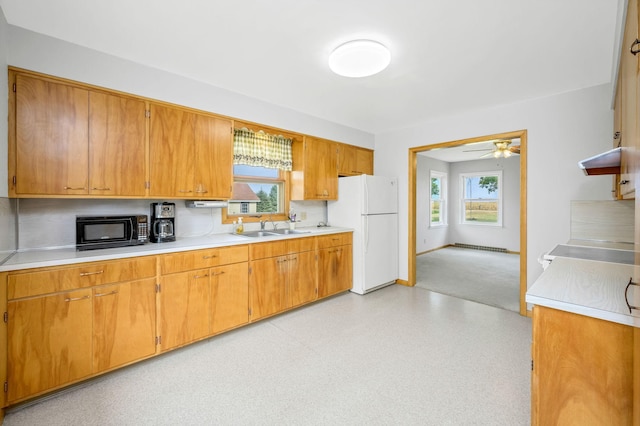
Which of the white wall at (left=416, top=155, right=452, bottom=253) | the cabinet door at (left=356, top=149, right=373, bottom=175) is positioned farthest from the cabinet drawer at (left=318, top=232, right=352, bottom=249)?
the white wall at (left=416, top=155, right=452, bottom=253)

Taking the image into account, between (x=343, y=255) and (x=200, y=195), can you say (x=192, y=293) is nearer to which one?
(x=200, y=195)

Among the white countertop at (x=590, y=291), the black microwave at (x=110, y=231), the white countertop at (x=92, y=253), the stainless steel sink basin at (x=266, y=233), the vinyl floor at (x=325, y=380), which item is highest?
the black microwave at (x=110, y=231)

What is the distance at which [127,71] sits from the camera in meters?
2.44

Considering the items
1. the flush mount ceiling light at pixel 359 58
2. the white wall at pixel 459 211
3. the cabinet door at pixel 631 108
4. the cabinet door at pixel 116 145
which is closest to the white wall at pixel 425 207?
the white wall at pixel 459 211

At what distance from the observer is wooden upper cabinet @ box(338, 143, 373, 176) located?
442 centimetres

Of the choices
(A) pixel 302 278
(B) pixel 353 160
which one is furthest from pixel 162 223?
(B) pixel 353 160

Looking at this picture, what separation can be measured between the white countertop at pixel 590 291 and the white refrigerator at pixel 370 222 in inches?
94.0

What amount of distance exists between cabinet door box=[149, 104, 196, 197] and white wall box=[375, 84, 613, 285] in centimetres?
355

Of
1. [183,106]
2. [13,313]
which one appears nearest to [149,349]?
[13,313]

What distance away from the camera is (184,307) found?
251cm

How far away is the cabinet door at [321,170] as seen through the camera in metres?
3.96

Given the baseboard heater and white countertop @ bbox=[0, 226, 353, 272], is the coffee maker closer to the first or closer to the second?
white countertop @ bbox=[0, 226, 353, 272]

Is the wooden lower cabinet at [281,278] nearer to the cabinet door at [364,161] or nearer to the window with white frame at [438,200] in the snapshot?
the cabinet door at [364,161]

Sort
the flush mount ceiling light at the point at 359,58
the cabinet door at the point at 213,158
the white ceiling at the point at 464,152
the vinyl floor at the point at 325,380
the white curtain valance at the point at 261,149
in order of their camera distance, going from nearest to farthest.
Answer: the vinyl floor at the point at 325,380
the flush mount ceiling light at the point at 359,58
the cabinet door at the point at 213,158
the white curtain valance at the point at 261,149
the white ceiling at the point at 464,152
